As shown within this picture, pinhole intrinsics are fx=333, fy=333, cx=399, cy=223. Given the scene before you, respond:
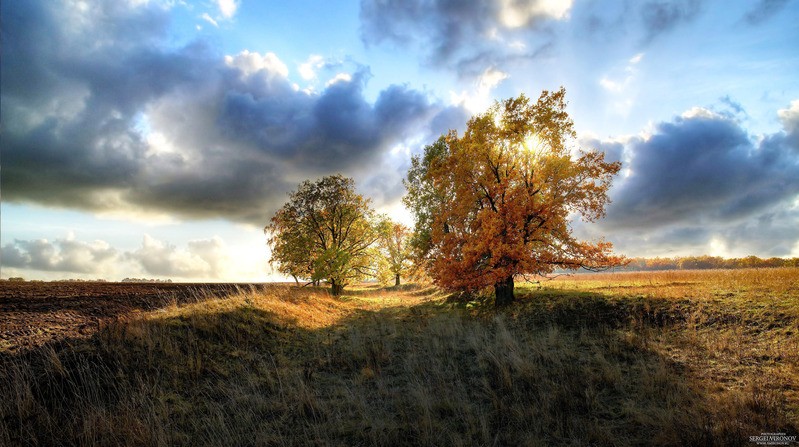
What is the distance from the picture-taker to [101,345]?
9.23 metres

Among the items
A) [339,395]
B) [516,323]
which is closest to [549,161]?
[516,323]

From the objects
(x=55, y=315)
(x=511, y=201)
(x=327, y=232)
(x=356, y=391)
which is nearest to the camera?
(x=356, y=391)

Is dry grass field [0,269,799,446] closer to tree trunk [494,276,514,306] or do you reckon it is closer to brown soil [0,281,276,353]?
brown soil [0,281,276,353]

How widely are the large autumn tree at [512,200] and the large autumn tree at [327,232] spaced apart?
38.1 ft

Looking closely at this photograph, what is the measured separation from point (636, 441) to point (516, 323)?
29.7 feet

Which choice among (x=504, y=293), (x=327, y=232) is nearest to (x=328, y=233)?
(x=327, y=232)

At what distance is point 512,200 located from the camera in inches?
685

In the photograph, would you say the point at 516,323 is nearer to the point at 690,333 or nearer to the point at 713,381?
the point at 690,333

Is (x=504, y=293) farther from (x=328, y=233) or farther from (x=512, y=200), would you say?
(x=328, y=233)

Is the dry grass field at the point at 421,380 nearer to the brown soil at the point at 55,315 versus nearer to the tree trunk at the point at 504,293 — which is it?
the brown soil at the point at 55,315

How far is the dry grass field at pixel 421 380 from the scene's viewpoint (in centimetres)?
652

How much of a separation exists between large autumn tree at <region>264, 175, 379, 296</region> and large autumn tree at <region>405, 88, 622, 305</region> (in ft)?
38.1

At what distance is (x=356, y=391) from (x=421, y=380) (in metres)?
1.78

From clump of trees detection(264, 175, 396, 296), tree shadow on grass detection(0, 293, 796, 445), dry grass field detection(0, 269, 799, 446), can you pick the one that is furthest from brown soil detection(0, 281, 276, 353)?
clump of trees detection(264, 175, 396, 296)
